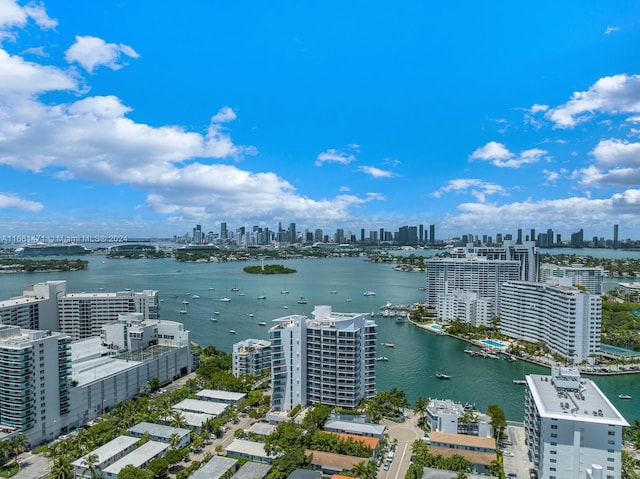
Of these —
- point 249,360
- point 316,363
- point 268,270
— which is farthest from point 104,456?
point 268,270

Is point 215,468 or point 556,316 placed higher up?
point 556,316

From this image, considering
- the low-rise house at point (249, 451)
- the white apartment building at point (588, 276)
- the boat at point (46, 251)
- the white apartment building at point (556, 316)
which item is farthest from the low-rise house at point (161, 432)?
the boat at point (46, 251)

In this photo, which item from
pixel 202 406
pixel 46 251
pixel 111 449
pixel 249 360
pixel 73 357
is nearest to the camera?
pixel 111 449

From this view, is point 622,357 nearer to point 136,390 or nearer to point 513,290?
point 513,290

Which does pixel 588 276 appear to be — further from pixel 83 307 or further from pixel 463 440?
pixel 83 307

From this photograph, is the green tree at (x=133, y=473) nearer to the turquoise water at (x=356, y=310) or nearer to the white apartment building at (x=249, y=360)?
the white apartment building at (x=249, y=360)

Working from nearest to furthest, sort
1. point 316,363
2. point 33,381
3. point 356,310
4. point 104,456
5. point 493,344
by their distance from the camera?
point 104,456 → point 33,381 → point 316,363 → point 493,344 → point 356,310

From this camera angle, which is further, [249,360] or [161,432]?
[249,360]
